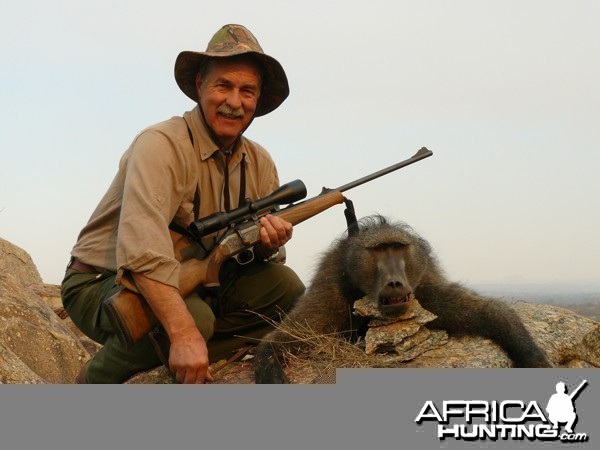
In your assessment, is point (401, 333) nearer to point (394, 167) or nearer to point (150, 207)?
point (394, 167)

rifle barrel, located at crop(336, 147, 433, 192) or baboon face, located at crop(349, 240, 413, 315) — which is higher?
rifle barrel, located at crop(336, 147, 433, 192)

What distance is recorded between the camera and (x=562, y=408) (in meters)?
4.40

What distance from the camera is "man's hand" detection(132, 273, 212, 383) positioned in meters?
5.38

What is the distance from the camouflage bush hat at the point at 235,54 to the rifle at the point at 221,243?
0.86 metres

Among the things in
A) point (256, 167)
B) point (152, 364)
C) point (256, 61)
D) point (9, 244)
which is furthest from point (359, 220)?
point (9, 244)

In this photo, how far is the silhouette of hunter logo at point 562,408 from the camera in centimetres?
435

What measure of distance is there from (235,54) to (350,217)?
164 centimetres

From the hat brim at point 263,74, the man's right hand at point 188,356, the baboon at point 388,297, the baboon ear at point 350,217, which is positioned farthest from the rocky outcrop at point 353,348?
the hat brim at point 263,74

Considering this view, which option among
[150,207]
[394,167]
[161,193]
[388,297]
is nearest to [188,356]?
[150,207]

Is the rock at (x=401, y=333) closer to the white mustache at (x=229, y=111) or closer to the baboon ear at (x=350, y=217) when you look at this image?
the baboon ear at (x=350, y=217)

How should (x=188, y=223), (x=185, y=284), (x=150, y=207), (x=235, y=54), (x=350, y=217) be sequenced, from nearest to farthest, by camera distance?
(x=150, y=207) → (x=185, y=284) → (x=235, y=54) → (x=188, y=223) → (x=350, y=217)

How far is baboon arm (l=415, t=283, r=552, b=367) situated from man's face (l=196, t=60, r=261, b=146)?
1.94 m

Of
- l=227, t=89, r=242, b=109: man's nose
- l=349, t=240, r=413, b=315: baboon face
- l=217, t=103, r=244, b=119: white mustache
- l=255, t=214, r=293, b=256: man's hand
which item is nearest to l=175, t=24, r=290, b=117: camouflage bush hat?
l=227, t=89, r=242, b=109: man's nose

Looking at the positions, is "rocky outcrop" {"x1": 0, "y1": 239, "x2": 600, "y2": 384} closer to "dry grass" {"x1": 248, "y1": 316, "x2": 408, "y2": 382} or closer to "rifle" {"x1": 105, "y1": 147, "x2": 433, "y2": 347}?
"dry grass" {"x1": 248, "y1": 316, "x2": 408, "y2": 382}
